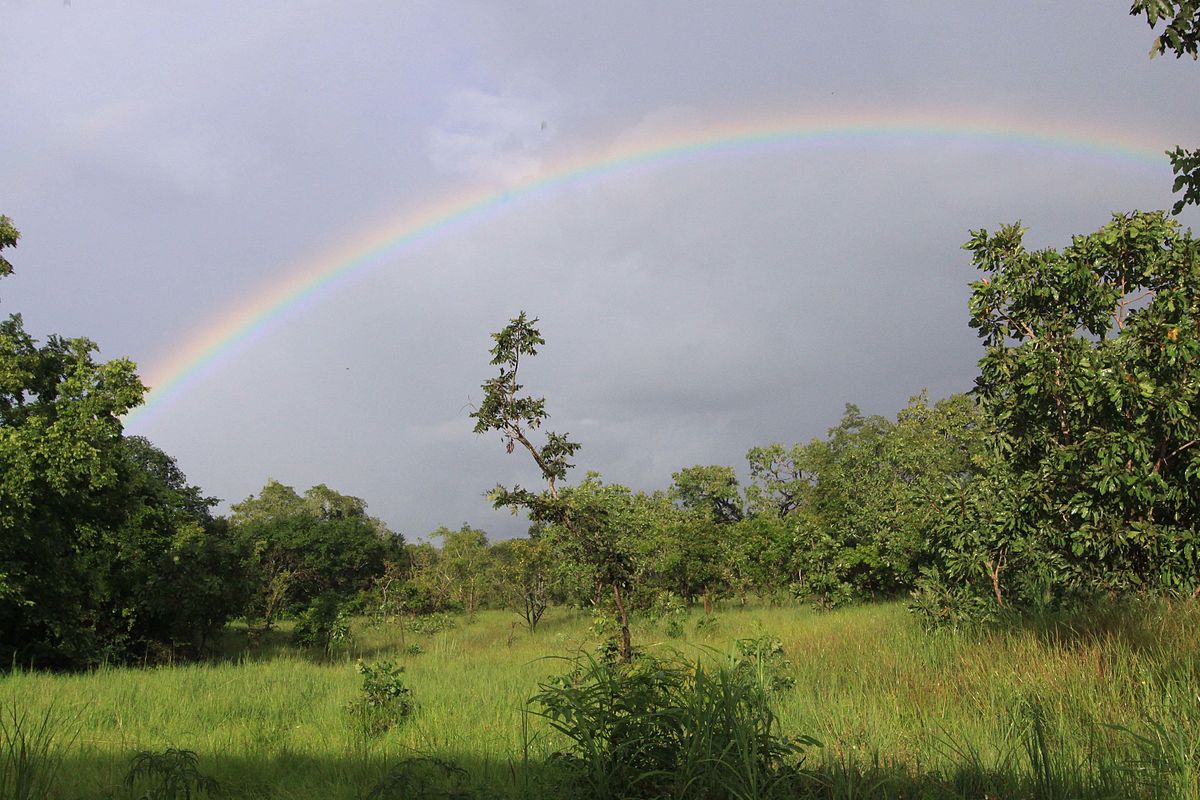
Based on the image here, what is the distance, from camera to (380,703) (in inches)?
284

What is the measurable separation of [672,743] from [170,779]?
338cm

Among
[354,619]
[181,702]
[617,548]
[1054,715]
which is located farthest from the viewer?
[354,619]

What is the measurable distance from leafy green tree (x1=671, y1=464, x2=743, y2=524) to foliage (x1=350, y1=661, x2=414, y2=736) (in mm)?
34262

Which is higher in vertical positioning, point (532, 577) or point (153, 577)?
point (153, 577)

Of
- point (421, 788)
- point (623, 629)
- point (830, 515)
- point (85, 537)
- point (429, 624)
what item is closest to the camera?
point (421, 788)

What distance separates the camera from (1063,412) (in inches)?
303

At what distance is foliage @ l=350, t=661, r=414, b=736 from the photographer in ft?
22.6

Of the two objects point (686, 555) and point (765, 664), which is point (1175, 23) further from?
point (686, 555)

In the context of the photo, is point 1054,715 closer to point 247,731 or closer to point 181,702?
point 247,731

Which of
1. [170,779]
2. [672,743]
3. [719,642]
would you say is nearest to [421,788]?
[672,743]

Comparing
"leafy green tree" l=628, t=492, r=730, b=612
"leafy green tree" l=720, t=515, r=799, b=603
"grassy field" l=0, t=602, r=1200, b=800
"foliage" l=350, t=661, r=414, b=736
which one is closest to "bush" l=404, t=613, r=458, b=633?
"leafy green tree" l=628, t=492, r=730, b=612

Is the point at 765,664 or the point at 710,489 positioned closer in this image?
the point at 765,664

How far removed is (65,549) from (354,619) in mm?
9900

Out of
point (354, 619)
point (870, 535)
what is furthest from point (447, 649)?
point (870, 535)
